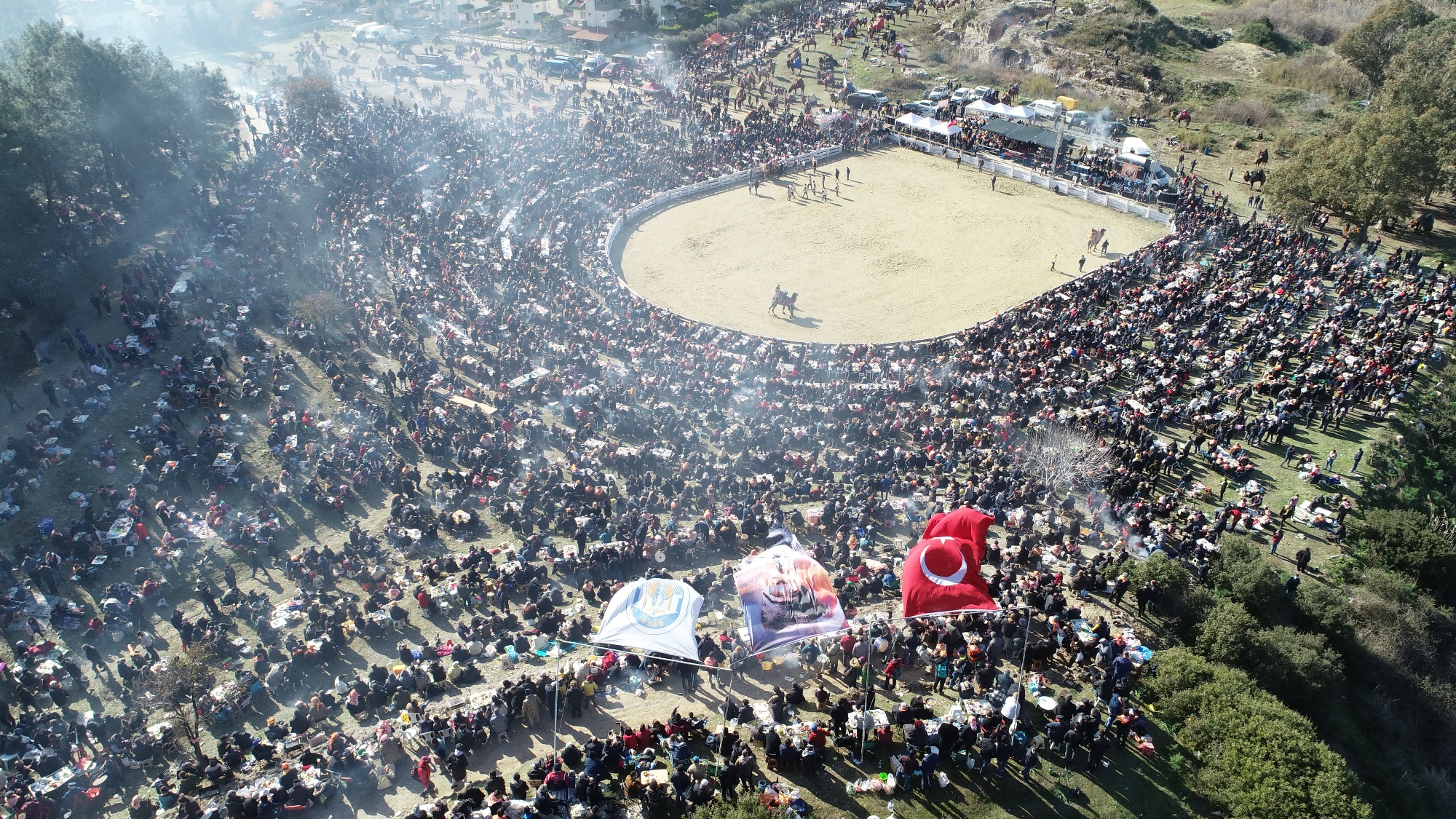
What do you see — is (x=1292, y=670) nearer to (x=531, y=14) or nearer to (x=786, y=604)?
(x=786, y=604)

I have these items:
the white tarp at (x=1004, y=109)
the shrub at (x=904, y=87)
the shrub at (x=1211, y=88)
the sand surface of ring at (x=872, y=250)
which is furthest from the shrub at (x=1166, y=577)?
the shrub at (x=1211, y=88)

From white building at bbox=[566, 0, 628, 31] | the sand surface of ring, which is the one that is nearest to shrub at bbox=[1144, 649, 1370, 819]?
the sand surface of ring

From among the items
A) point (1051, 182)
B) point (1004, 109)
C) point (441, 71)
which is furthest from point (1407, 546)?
point (441, 71)

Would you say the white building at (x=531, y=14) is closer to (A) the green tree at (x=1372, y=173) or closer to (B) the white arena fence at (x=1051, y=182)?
(B) the white arena fence at (x=1051, y=182)

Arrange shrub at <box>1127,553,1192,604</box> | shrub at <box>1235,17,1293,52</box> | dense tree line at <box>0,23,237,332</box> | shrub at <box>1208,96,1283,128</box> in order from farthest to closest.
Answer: shrub at <box>1235,17,1293,52</box>, shrub at <box>1208,96,1283,128</box>, dense tree line at <box>0,23,237,332</box>, shrub at <box>1127,553,1192,604</box>

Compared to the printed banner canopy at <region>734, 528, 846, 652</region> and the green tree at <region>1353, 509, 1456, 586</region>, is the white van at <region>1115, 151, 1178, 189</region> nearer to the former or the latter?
the green tree at <region>1353, 509, 1456, 586</region>

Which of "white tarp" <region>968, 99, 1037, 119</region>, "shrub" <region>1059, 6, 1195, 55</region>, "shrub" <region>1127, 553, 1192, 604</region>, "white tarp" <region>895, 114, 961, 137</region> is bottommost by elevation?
"shrub" <region>1127, 553, 1192, 604</region>
